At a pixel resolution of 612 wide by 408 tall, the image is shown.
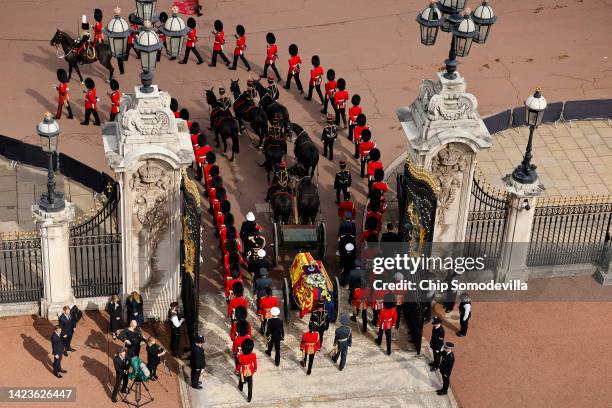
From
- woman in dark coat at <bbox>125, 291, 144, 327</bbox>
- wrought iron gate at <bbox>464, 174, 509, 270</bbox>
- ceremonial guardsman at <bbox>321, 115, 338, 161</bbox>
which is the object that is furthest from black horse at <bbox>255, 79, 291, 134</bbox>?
woman in dark coat at <bbox>125, 291, 144, 327</bbox>

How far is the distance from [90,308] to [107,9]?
14.6m

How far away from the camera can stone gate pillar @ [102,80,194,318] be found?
2234 cm

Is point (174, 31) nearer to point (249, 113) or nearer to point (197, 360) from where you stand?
point (197, 360)

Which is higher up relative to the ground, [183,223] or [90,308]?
[183,223]

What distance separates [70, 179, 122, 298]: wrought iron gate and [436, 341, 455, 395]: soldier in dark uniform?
252 inches

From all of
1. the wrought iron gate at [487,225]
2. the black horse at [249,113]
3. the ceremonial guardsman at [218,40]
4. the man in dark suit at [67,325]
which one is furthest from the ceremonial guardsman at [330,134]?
the man in dark suit at [67,325]

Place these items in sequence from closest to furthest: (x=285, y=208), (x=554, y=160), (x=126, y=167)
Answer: (x=126, y=167), (x=285, y=208), (x=554, y=160)

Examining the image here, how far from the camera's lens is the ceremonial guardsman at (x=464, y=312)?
78.6 feet

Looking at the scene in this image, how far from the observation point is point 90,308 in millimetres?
24562

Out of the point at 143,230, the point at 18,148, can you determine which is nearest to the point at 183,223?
→ the point at 143,230

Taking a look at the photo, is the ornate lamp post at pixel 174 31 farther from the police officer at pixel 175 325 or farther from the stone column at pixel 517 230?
the stone column at pixel 517 230

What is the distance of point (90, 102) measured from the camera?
3027 centimetres

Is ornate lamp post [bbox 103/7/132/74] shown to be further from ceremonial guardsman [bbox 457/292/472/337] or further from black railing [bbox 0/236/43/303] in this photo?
ceremonial guardsman [bbox 457/292/472/337]

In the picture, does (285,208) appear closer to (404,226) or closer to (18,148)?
(404,226)
